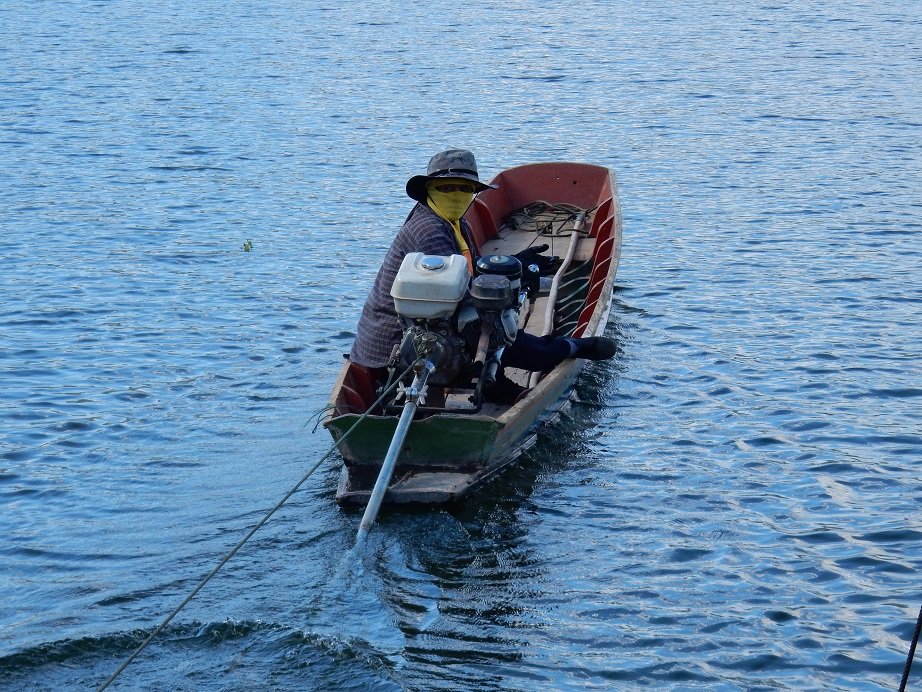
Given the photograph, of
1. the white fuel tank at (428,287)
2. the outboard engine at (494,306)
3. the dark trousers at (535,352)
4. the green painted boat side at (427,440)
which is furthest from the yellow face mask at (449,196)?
the green painted boat side at (427,440)

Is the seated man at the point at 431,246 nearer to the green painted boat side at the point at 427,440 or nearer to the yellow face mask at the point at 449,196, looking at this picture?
the yellow face mask at the point at 449,196

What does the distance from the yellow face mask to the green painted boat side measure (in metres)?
1.65

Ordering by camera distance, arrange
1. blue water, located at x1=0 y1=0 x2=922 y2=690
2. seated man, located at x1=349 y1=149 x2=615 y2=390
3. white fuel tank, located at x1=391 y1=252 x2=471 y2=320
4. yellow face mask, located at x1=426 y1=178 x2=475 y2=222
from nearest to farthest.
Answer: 1. blue water, located at x1=0 y1=0 x2=922 y2=690
2. white fuel tank, located at x1=391 y1=252 x2=471 y2=320
3. seated man, located at x1=349 y1=149 x2=615 y2=390
4. yellow face mask, located at x1=426 y1=178 x2=475 y2=222

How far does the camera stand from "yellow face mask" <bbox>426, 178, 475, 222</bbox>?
8383 millimetres

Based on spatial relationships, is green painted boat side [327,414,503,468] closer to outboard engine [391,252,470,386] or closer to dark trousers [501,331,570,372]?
outboard engine [391,252,470,386]

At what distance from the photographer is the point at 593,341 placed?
8992mm

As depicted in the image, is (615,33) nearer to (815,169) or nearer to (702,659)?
(815,169)

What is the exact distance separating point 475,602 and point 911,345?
6.07 m

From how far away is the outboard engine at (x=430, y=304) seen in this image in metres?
7.59

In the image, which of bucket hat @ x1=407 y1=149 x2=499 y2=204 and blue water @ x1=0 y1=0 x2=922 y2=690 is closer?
blue water @ x1=0 y1=0 x2=922 y2=690

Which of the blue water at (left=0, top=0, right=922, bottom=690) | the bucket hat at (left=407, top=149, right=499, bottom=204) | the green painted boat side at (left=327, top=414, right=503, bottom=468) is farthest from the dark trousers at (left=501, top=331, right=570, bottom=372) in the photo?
the bucket hat at (left=407, top=149, right=499, bottom=204)

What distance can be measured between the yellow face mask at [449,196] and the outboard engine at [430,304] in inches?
26.7

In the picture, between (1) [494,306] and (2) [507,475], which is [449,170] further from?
(2) [507,475]

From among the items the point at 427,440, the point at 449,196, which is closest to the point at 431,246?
the point at 449,196
